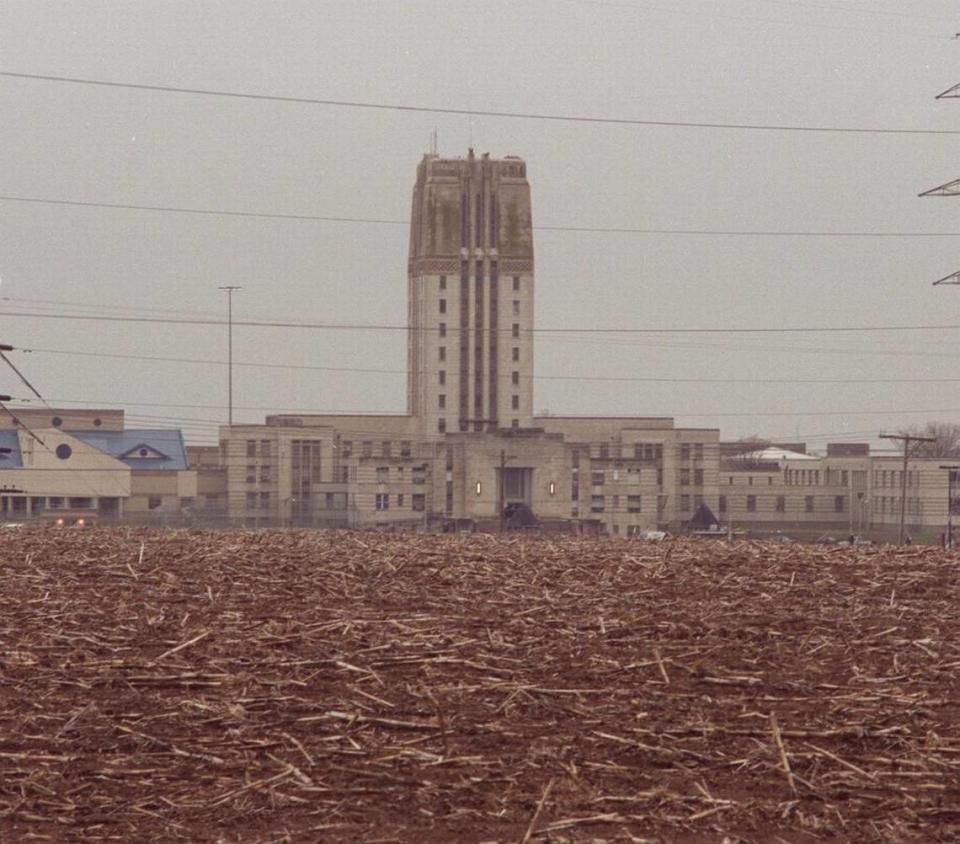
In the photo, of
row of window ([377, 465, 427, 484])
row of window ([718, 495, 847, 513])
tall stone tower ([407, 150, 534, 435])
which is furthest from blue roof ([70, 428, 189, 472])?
row of window ([718, 495, 847, 513])

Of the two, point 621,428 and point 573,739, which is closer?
point 573,739

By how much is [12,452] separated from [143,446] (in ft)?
54.2

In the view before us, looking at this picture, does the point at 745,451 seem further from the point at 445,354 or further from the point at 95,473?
the point at 95,473

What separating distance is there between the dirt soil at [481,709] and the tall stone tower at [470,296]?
14101 cm

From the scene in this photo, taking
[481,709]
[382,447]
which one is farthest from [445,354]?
[481,709]

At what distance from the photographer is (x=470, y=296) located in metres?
166

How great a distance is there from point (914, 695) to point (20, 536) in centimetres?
2073

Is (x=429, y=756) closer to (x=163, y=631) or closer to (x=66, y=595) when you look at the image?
(x=163, y=631)

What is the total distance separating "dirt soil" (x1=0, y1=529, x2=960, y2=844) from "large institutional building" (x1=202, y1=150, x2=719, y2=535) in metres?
94.7

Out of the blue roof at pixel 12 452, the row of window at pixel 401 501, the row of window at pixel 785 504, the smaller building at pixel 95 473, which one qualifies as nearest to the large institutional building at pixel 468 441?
the row of window at pixel 401 501

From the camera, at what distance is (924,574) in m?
20.2

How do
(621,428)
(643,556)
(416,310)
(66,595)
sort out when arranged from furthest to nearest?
(416,310) → (621,428) → (643,556) → (66,595)

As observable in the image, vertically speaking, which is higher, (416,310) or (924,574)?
(416,310)

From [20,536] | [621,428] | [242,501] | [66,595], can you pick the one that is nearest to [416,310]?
[621,428]
